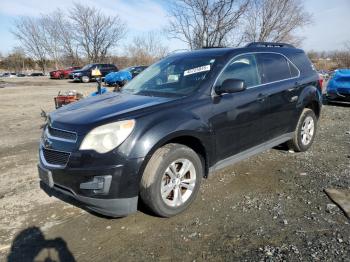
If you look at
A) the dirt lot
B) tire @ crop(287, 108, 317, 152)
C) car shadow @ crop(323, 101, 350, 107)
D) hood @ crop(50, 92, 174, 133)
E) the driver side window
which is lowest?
the dirt lot

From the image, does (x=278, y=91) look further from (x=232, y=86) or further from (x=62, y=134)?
(x=62, y=134)

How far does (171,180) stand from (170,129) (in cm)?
56

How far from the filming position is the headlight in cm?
314

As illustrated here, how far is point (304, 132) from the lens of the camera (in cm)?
576


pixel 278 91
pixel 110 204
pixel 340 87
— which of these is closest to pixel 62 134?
pixel 110 204

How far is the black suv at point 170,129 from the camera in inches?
125

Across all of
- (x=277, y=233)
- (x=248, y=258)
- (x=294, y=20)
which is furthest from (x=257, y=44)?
(x=294, y=20)

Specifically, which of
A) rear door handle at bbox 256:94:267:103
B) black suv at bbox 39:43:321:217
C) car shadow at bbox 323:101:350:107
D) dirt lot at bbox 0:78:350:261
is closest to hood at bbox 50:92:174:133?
black suv at bbox 39:43:321:217

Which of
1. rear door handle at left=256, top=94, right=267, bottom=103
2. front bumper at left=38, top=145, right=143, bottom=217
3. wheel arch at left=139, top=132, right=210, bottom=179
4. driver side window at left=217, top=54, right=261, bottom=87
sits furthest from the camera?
rear door handle at left=256, top=94, right=267, bottom=103

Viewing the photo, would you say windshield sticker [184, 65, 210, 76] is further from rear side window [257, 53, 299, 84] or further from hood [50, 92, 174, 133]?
rear side window [257, 53, 299, 84]

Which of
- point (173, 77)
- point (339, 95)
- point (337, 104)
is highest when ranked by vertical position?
point (173, 77)

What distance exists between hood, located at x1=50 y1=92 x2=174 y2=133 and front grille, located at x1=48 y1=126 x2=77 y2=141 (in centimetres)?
4

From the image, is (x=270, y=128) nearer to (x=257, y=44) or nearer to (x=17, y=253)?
(x=257, y=44)

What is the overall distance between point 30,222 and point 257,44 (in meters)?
3.89
